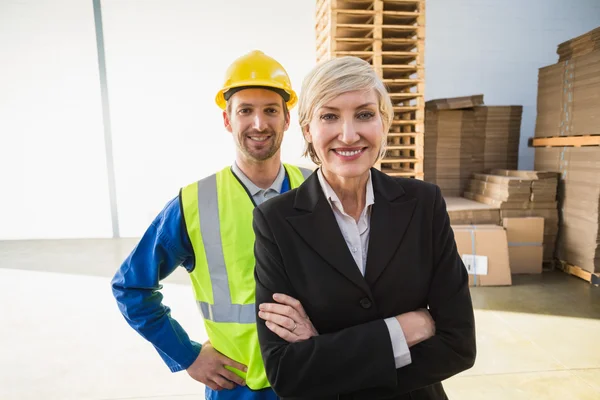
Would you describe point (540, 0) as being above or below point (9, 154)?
above

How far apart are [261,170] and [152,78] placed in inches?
260

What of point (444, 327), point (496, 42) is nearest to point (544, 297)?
point (444, 327)

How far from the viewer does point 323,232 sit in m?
1.35

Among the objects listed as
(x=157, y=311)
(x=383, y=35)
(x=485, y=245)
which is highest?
(x=383, y=35)

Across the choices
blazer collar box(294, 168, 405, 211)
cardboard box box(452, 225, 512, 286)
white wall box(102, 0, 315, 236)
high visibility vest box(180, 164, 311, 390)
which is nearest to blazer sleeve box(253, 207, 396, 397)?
high visibility vest box(180, 164, 311, 390)

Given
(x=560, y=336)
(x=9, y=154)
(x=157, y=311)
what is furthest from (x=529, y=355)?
(x=9, y=154)

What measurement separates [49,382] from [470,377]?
3391mm

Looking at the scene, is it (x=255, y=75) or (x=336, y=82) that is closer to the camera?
(x=336, y=82)

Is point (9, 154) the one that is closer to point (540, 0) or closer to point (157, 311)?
point (157, 311)

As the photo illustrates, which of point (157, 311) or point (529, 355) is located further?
point (529, 355)

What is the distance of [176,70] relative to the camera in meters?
7.43

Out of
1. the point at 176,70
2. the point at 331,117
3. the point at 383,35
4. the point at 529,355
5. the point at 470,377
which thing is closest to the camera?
the point at 331,117

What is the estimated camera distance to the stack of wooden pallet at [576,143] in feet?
16.8

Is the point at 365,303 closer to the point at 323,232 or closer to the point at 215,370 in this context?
the point at 323,232
